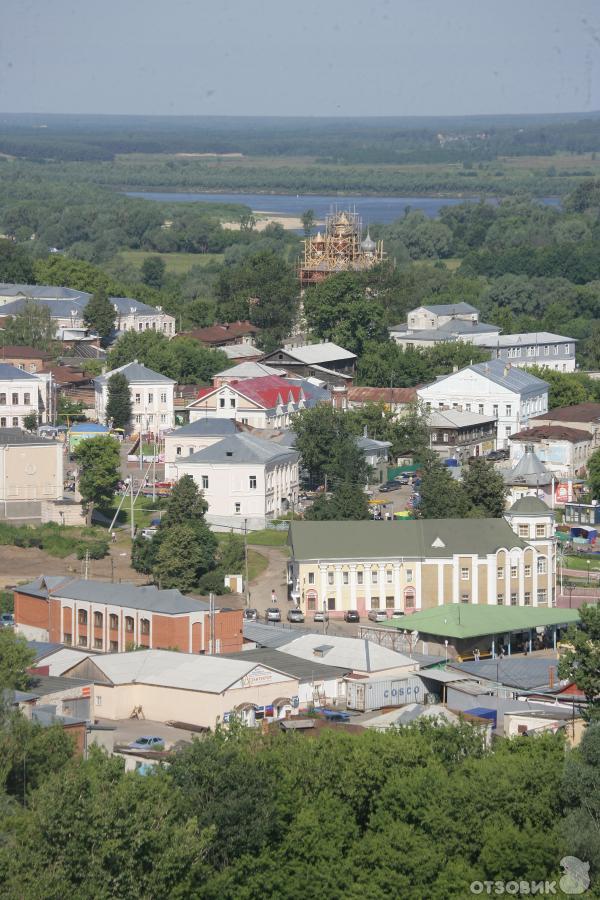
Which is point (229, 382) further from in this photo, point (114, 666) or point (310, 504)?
point (114, 666)

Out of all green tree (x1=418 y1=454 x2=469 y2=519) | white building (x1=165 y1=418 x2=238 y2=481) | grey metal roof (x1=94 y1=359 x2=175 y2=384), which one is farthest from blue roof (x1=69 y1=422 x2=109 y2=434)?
green tree (x1=418 y1=454 x2=469 y2=519)

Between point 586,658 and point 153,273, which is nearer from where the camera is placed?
point 586,658

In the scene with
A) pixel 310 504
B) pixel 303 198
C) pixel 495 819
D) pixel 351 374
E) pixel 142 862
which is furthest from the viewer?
pixel 303 198

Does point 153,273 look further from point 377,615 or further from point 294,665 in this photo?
point 294,665

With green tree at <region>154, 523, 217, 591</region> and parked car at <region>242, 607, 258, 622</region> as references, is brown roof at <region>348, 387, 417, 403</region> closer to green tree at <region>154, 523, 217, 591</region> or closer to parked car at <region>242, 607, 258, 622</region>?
green tree at <region>154, 523, 217, 591</region>

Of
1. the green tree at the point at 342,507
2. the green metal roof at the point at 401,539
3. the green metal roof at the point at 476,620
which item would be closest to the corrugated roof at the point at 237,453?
the green tree at the point at 342,507

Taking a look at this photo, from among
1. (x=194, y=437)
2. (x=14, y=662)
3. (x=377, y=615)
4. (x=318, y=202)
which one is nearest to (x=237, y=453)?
(x=194, y=437)

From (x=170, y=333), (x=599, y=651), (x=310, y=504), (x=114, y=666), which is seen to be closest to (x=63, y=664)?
(x=114, y=666)

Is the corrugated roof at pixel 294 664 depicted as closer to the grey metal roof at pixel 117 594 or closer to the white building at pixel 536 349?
the grey metal roof at pixel 117 594
